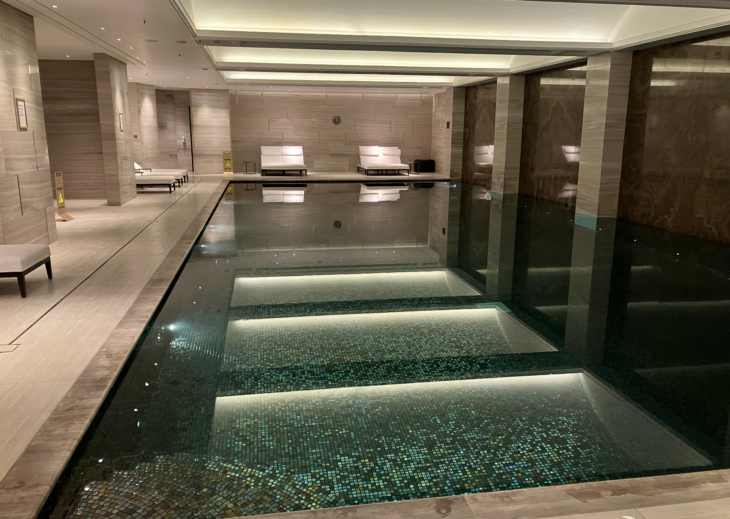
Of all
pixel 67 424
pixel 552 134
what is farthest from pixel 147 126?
pixel 67 424

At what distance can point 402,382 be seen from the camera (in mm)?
3365

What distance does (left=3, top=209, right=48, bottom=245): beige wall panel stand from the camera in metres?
6.21

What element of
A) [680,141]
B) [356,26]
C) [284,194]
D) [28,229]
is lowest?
[284,194]

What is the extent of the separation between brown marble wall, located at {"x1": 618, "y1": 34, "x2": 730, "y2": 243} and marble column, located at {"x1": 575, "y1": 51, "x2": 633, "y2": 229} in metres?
0.15

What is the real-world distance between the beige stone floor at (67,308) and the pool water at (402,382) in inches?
12.8

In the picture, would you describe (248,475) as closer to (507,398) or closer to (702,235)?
(507,398)

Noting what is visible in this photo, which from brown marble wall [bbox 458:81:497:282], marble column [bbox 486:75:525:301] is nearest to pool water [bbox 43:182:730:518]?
brown marble wall [bbox 458:81:497:282]

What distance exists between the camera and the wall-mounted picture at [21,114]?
6.41 meters

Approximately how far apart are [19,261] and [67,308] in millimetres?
728

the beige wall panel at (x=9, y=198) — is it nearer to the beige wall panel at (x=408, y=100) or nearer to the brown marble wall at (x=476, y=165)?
the brown marble wall at (x=476, y=165)

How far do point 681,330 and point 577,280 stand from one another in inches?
58.2

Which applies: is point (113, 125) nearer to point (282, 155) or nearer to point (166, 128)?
point (282, 155)

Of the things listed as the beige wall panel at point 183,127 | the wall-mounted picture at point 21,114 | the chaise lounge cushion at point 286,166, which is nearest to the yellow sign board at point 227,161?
the chaise lounge cushion at point 286,166

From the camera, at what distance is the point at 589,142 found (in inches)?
375
